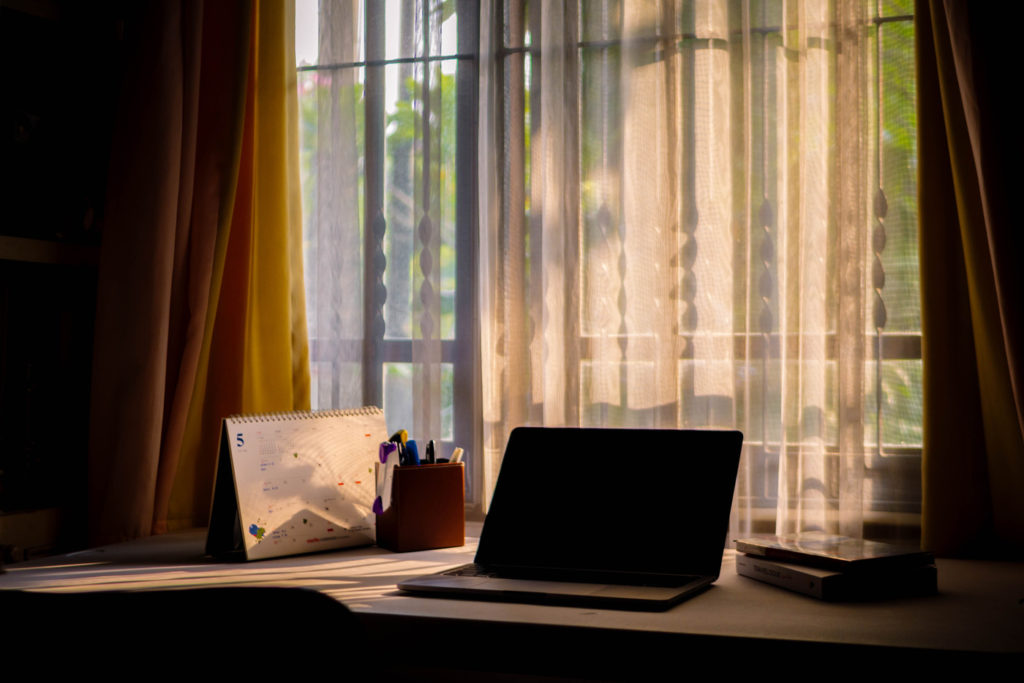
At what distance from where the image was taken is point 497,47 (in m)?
1.76

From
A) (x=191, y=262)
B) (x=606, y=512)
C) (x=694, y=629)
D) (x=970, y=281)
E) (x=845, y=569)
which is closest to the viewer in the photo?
(x=694, y=629)

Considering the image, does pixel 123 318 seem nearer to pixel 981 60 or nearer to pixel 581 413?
pixel 581 413

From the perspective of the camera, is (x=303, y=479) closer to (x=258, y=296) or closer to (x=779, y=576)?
(x=258, y=296)

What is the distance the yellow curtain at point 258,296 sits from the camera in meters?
1.79

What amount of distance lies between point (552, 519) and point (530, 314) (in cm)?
51

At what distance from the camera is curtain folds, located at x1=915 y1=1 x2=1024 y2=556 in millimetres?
1344

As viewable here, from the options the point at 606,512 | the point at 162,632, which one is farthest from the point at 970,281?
the point at 162,632

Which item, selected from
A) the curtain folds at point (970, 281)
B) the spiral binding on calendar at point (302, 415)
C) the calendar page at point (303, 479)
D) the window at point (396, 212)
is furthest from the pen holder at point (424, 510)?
the curtain folds at point (970, 281)

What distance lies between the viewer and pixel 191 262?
175 centimetres

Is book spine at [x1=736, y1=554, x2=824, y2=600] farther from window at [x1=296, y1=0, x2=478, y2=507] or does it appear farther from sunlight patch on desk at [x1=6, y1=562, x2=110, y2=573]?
sunlight patch on desk at [x1=6, y1=562, x2=110, y2=573]

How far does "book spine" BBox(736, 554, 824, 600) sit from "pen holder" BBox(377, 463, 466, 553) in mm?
479

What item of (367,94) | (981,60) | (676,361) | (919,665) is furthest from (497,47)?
(919,665)

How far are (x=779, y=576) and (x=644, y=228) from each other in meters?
0.73

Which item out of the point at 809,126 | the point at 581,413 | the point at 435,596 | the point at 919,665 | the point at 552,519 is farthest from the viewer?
the point at 581,413
